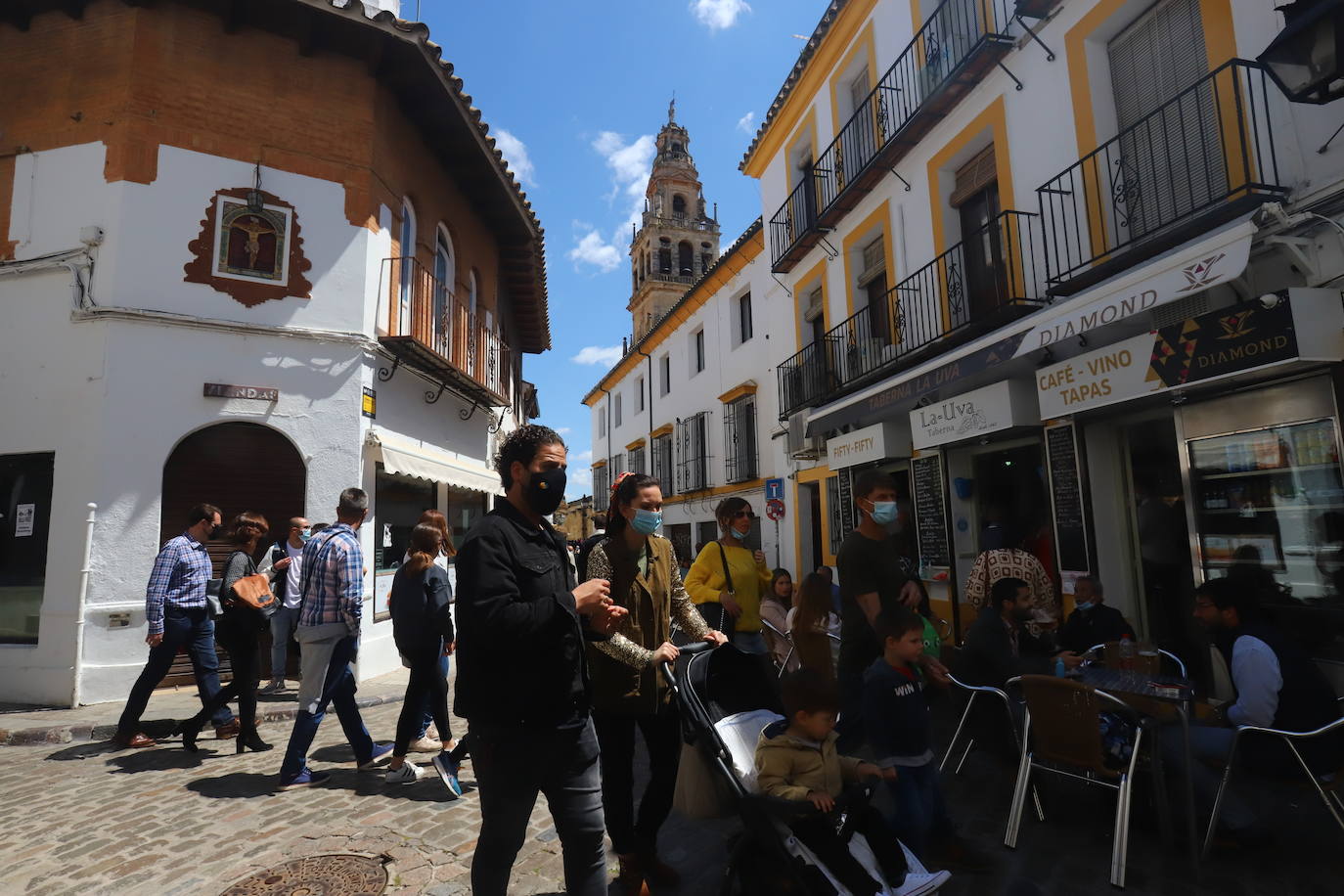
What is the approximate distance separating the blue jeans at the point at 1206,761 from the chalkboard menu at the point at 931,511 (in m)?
5.61

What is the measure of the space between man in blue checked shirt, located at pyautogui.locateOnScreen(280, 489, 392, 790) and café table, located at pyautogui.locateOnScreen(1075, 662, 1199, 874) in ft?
14.5

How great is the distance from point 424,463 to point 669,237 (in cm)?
2662

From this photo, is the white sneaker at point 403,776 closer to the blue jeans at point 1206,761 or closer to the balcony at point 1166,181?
the blue jeans at point 1206,761

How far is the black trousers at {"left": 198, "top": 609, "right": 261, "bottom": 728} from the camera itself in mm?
5352

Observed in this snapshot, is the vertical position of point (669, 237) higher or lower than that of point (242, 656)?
higher

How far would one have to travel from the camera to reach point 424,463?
9234 mm

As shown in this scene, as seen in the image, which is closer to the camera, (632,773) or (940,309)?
(632,773)

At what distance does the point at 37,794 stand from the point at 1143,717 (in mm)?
6556

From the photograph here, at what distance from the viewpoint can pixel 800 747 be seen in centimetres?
273

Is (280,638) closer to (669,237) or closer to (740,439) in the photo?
(740,439)

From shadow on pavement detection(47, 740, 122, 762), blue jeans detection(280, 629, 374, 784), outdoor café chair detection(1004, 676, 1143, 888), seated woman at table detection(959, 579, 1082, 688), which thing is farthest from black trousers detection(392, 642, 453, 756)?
outdoor café chair detection(1004, 676, 1143, 888)

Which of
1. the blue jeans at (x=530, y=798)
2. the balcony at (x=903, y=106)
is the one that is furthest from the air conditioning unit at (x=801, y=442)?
the blue jeans at (x=530, y=798)

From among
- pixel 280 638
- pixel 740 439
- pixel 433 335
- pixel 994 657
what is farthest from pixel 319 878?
pixel 740 439

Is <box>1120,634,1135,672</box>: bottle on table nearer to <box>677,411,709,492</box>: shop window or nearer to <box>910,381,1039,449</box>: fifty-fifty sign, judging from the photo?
<box>910,381,1039,449</box>: fifty-fifty sign
